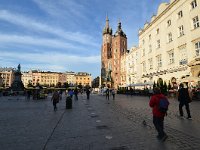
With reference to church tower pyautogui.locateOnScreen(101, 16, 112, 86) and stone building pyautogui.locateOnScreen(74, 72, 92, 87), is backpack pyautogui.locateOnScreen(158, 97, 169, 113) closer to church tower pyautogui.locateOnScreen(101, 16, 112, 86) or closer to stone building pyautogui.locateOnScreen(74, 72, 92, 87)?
church tower pyautogui.locateOnScreen(101, 16, 112, 86)

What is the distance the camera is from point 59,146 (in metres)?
5.48

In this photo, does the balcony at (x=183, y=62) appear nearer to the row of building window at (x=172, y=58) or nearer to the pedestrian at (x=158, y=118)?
the row of building window at (x=172, y=58)

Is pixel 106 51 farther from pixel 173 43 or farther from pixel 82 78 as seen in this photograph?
pixel 173 43

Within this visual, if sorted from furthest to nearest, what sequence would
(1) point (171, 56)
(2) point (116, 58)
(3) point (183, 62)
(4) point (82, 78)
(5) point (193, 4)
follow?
(4) point (82, 78), (2) point (116, 58), (1) point (171, 56), (3) point (183, 62), (5) point (193, 4)

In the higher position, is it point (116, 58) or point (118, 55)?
point (118, 55)

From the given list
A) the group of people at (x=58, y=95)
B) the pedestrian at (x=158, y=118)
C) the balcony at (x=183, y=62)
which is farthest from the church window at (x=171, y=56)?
the pedestrian at (x=158, y=118)

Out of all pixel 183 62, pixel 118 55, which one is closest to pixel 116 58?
pixel 118 55

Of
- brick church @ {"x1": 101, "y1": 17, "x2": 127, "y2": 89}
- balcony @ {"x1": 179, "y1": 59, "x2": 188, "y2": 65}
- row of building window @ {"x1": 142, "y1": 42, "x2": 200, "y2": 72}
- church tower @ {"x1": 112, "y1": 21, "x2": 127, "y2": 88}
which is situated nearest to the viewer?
row of building window @ {"x1": 142, "y1": 42, "x2": 200, "y2": 72}

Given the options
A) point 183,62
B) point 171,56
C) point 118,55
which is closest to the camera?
point 183,62

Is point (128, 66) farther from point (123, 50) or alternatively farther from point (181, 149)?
point (181, 149)

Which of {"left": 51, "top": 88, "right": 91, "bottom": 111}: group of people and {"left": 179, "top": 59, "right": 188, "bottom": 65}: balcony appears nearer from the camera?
→ {"left": 51, "top": 88, "right": 91, "bottom": 111}: group of people

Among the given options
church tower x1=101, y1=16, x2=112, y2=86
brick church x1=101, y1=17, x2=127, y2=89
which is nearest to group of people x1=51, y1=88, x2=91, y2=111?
brick church x1=101, y1=17, x2=127, y2=89

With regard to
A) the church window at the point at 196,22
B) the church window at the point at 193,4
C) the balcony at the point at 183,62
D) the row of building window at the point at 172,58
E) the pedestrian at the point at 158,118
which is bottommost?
the pedestrian at the point at 158,118

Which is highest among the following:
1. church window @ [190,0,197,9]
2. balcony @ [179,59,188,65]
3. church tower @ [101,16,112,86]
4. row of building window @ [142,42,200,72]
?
church tower @ [101,16,112,86]
